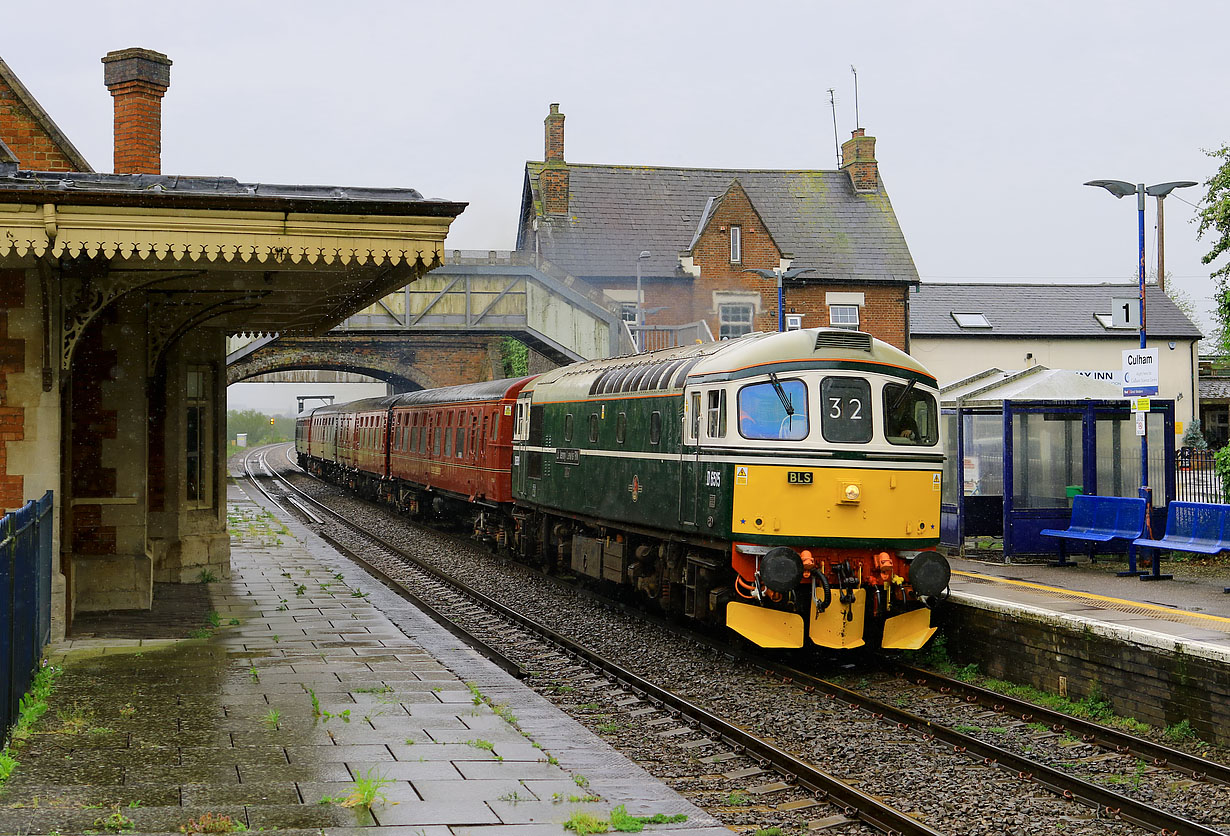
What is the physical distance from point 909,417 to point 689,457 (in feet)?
6.77

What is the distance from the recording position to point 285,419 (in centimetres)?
11981

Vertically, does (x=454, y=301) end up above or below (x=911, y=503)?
above

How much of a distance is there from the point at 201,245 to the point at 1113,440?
40.1 ft

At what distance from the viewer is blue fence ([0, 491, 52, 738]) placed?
6.71m

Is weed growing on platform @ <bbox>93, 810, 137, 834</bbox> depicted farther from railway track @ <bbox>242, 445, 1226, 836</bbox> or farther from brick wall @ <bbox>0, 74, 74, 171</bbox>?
brick wall @ <bbox>0, 74, 74, 171</bbox>

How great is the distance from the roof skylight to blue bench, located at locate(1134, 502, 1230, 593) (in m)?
29.6

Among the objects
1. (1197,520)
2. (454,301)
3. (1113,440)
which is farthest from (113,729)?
(454,301)

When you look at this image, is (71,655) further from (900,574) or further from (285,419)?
(285,419)

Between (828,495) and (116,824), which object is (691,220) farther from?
(116,824)

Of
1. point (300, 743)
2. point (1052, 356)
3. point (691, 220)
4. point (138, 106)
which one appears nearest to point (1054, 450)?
point (300, 743)

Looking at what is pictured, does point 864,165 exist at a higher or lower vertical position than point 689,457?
higher

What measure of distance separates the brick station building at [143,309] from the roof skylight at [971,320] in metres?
30.3

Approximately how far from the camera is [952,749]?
8.40m

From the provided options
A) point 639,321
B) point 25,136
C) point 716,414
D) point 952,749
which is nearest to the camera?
point 952,749
